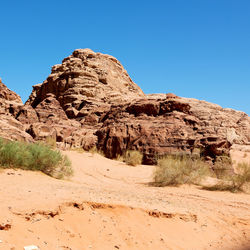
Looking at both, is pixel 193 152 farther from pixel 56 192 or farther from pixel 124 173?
pixel 56 192

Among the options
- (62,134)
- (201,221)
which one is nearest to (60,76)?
(62,134)

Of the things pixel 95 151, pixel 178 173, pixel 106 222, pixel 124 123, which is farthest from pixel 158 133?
pixel 106 222

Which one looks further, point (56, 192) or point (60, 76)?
point (60, 76)

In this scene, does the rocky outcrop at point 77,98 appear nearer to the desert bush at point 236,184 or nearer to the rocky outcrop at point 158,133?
the rocky outcrop at point 158,133

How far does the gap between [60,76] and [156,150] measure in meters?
21.5

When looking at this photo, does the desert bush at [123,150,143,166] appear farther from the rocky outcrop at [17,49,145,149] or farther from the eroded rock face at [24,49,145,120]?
the eroded rock face at [24,49,145,120]

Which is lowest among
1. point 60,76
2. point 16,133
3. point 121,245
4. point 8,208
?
point 121,245

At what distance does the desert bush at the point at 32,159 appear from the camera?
6.02 metres

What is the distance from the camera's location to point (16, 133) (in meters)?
9.66

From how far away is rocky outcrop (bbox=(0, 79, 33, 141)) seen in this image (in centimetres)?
931

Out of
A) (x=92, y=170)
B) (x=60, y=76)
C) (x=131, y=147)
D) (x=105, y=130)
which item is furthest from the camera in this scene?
(x=60, y=76)

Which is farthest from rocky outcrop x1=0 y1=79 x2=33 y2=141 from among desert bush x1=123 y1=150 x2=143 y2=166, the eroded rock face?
desert bush x1=123 y1=150 x2=143 y2=166

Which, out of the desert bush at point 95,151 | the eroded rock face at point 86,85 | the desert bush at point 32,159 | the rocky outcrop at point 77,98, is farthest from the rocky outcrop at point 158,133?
the eroded rock face at point 86,85

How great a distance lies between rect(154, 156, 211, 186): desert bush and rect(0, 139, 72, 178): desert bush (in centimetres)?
283
